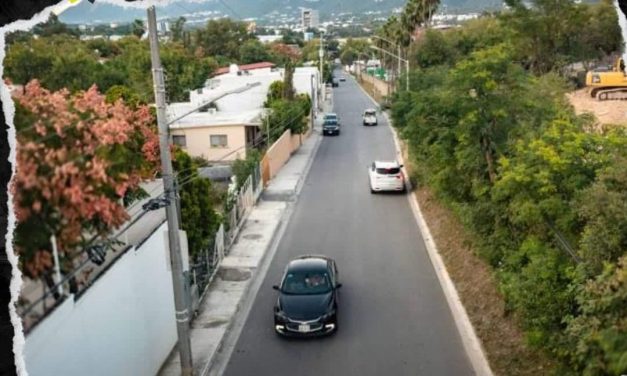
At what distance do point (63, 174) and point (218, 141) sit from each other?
1108 inches

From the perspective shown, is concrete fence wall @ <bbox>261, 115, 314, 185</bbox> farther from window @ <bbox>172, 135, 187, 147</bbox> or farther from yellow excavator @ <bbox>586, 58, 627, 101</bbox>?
yellow excavator @ <bbox>586, 58, 627, 101</bbox>

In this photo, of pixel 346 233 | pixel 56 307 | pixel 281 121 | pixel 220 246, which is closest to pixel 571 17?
pixel 281 121

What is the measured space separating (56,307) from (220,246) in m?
11.2

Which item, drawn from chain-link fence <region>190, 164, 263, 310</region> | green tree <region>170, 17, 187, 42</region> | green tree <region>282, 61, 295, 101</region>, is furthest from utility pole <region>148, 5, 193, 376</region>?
green tree <region>282, 61, 295, 101</region>

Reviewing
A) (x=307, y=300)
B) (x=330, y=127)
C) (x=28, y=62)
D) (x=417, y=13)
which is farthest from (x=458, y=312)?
(x=417, y=13)

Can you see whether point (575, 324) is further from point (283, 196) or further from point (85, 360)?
point (283, 196)

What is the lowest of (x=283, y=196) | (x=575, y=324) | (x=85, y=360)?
(x=283, y=196)

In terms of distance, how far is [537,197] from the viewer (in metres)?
10.5

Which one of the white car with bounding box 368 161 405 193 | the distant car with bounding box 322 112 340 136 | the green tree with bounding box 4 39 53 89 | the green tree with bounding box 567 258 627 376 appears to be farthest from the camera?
the distant car with bounding box 322 112 340 136

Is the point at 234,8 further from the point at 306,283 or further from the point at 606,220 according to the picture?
the point at 606,220

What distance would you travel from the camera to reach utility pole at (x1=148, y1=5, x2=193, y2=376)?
9.38 meters

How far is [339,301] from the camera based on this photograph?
47.3 feet

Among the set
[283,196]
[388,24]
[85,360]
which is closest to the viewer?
[85,360]

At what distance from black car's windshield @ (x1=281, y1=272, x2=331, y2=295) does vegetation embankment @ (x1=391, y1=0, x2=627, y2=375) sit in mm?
3544
